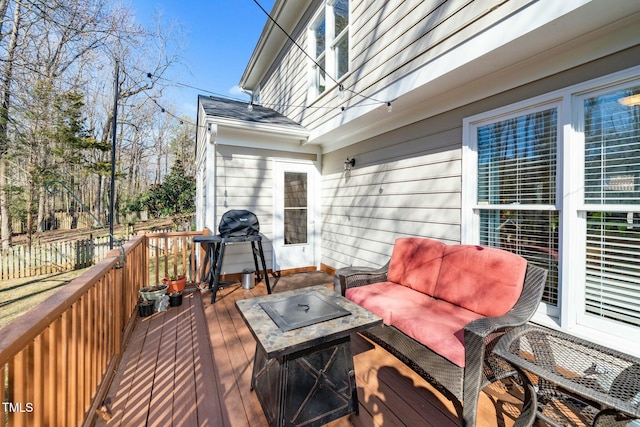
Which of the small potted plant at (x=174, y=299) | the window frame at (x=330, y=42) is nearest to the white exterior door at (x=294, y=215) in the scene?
the window frame at (x=330, y=42)

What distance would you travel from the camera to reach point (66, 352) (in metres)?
1.41

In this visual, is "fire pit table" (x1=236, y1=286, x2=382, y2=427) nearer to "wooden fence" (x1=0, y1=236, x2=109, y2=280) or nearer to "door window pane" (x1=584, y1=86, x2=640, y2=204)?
"door window pane" (x1=584, y1=86, x2=640, y2=204)

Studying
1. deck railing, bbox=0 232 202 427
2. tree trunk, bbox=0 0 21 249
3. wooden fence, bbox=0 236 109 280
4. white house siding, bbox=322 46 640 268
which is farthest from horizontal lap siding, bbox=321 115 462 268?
wooden fence, bbox=0 236 109 280

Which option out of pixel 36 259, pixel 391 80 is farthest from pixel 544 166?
pixel 36 259

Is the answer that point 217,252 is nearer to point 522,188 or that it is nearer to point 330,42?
A: point 330,42

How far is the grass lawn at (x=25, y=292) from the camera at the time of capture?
5074 mm

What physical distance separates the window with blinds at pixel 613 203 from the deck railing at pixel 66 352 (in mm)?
3181

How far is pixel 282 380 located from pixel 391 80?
10.1 feet

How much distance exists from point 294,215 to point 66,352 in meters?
4.13

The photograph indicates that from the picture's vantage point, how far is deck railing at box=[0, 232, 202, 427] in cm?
98

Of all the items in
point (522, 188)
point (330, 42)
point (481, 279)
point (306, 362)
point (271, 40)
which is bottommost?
point (306, 362)

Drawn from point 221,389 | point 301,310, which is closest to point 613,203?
point 301,310

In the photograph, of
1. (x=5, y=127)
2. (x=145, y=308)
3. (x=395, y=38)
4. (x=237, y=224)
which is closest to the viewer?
(x=395, y=38)

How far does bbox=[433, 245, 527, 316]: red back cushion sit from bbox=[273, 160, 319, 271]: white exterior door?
127 inches
